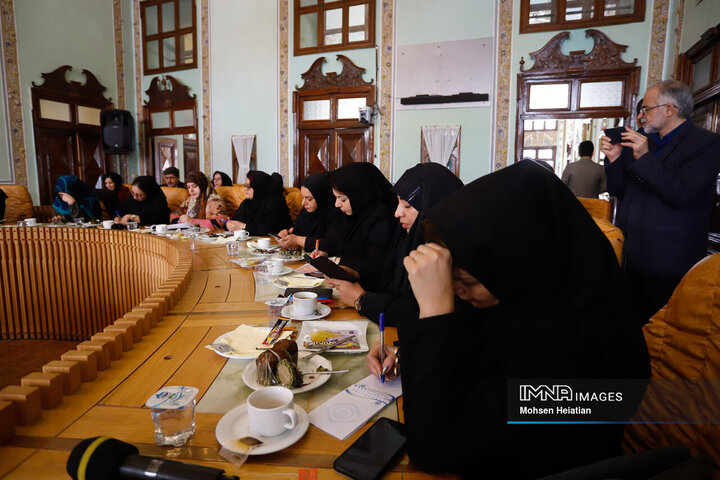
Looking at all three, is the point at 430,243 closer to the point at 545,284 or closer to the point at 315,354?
the point at 545,284

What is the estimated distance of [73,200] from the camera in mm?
5207

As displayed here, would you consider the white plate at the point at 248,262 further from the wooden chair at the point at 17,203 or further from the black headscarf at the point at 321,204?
the wooden chair at the point at 17,203

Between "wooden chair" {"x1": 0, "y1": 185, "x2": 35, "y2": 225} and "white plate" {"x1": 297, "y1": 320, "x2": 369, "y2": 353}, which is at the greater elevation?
"wooden chair" {"x1": 0, "y1": 185, "x2": 35, "y2": 225}

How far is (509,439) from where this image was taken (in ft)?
2.43

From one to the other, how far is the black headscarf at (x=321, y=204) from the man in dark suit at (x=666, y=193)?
219 cm

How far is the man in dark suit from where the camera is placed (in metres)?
2.16

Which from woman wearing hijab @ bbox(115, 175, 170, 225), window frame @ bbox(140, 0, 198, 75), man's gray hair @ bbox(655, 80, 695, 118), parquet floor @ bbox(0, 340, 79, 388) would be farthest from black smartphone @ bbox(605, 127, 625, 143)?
window frame @ bbox(140, 0, 198, 75)

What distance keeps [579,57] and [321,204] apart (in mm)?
5394

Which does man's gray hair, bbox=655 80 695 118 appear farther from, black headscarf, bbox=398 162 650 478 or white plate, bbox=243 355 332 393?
white plate, bbox=243 355 332 393

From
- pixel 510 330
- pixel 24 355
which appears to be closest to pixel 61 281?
pixel 24 355

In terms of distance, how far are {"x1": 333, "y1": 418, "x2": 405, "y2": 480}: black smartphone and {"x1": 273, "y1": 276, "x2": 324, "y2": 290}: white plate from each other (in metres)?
1.16

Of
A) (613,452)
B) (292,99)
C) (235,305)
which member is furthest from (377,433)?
(292,99)

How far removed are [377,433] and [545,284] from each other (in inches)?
18.4

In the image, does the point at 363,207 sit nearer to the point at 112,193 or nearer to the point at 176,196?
the point at 176,196
